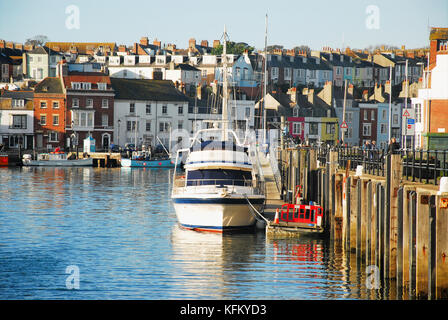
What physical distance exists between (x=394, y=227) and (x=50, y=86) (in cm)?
9551

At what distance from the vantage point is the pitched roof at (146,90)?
11919 cm

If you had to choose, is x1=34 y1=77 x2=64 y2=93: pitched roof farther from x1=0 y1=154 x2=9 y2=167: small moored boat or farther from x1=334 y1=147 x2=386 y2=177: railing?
x1=334 y1=147 x2=386 y2=177: railing

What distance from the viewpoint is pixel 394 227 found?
26.0 m

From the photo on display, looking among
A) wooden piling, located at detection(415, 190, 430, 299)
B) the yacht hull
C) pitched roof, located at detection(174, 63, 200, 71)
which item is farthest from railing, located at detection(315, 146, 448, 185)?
pitched roof, located at detection(174, 63, 200, 71)

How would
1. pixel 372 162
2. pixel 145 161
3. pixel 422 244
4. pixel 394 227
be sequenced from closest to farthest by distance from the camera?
1. pixel 422 244
2. pixel 394 227
3. pixel 372 162
4. pixel 145 161

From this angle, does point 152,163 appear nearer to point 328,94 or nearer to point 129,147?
point 129,147

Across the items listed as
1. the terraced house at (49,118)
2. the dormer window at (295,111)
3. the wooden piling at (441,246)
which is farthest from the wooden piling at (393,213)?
the dormer window at (295,111)

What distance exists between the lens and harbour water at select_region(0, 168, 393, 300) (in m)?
26.3

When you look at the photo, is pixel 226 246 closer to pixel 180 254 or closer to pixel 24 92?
pixel 180 254

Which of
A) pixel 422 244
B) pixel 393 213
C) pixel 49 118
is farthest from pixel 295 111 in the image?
pixel 422 244

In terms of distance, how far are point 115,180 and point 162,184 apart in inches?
250

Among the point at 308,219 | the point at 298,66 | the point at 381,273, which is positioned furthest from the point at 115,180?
the point at 298,66

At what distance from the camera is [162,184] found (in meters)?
74.9
